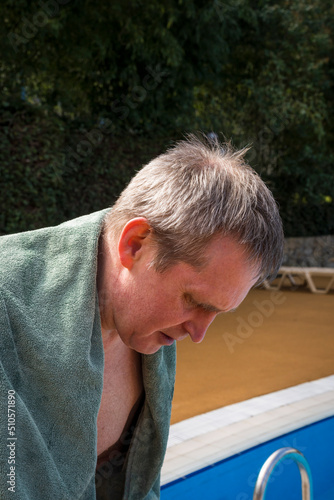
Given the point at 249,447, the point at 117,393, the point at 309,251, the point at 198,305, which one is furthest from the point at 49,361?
the point at 309,251

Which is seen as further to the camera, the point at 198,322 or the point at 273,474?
the point at 273,474

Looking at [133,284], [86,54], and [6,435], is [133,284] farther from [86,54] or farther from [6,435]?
[86,54]

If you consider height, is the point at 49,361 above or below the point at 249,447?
above

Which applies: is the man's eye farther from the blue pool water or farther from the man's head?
the blue pool water

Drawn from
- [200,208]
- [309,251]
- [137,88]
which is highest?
[200,208]

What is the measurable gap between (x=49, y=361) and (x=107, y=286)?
0.80ft

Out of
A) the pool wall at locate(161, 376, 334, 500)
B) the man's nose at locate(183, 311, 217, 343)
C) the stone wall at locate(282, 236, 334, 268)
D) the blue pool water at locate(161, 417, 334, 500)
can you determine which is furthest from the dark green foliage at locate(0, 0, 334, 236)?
the man's nose at locate(183, 311, 217, 343)

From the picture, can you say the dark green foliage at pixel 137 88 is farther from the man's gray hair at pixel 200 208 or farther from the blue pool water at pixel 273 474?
the man's gray hair at pixel 200 208

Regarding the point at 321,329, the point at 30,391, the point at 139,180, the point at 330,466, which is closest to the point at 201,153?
the point at 139,180

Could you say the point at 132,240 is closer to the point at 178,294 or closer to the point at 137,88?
the point at 178,294

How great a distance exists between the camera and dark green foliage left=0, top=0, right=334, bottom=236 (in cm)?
734

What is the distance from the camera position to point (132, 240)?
3.85ft

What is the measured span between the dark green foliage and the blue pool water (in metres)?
5.23

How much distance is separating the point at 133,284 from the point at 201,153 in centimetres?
33
